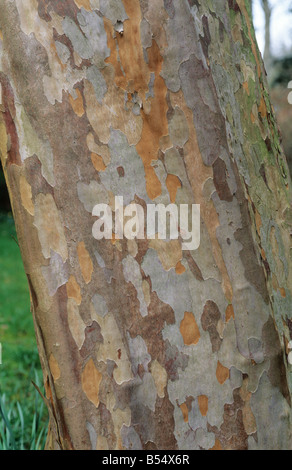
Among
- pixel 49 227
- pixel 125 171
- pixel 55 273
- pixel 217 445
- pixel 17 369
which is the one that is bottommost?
pixel 17 369

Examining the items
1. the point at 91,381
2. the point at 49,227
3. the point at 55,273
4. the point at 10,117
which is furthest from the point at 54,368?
the point at 10,117

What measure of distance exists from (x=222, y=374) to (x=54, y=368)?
375mm

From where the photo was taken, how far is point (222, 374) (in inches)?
40.1

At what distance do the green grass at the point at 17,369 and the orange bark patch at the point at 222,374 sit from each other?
0.65 meters

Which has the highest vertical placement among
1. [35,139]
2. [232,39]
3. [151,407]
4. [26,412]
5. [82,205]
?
→ [232,39]

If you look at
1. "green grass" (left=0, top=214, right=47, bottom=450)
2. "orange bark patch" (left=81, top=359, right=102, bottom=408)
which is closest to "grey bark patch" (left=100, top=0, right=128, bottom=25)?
"green grass" (left=0, top=214, right=47, bottom=450)

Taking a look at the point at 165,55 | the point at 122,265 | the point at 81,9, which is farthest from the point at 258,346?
the point at 81,9

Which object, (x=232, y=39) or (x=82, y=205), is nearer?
(x=82, y=205)

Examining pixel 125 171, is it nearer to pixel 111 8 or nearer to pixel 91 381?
pixel 111 8

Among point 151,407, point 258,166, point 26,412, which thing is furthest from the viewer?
point 26,412

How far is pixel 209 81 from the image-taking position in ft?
3.40

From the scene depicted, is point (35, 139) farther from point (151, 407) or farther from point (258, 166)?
point (151, 407)

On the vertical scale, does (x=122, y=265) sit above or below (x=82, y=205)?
below

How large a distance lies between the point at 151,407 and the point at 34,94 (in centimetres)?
73
